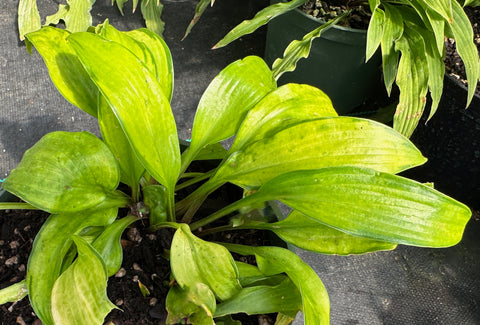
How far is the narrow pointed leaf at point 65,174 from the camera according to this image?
569mm

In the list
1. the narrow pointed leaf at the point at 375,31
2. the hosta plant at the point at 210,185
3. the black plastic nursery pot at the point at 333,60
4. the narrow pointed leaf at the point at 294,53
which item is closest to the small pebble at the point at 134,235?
the hosta plant at the point at 210,185

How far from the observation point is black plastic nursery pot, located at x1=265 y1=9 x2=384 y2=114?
1159 millimetres

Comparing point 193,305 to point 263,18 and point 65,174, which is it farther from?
point 263,18

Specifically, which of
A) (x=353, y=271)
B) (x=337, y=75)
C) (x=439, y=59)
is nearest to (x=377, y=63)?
(x=337, y=75)

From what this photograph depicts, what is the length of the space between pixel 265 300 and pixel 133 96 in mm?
319

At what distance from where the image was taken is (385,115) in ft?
4.43

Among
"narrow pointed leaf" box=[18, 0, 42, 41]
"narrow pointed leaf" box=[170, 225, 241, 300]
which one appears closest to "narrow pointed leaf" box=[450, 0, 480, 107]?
"narrow pointed leaf" box=[170, 225, 241, 300]

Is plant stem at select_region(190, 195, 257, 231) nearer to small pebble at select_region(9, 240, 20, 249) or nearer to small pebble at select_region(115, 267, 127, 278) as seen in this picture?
small pebble at select_region(115, 267, 127, 278)

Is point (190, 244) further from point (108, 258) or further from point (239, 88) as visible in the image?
point (239, 88)

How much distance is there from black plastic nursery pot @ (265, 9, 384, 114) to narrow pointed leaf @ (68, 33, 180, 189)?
677mm

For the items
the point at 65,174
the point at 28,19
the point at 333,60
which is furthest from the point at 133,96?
the point at 28,19

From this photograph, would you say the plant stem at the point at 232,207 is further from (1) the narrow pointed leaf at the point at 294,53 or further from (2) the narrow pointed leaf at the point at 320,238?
(1) the narrow pointed leaf at the point at 294,53

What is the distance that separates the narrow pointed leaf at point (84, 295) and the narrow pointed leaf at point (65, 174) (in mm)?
65

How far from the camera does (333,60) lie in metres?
1.24
